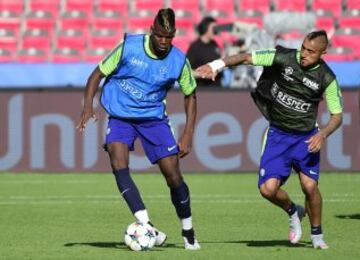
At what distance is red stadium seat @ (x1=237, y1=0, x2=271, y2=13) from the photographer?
81.4 ft

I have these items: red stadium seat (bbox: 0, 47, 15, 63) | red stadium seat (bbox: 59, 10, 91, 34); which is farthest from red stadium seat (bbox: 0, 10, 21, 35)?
red stadium seat (bbox: 59, 10, 91, 34)

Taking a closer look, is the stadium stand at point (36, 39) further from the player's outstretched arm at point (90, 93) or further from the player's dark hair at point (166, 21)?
the player's dark hair at point (166, 21)

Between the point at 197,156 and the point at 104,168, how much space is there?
60.7 inches

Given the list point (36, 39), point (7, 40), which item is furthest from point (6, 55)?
point (36, 39)

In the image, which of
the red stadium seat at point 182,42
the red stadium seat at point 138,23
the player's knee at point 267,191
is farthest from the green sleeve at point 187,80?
the red stadium seat at point 138,23

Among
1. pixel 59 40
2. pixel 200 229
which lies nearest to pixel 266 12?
pixel 59 40

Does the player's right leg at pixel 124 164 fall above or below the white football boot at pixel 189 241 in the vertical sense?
above

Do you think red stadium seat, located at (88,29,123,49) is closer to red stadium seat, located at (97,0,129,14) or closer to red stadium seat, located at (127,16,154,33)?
red stadium seat, located at (127,16,154,33)

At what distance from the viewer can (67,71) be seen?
68.7 ft

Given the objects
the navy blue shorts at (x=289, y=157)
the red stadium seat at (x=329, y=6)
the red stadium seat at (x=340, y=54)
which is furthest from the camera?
the red stadium seat at (x=329, y=6)

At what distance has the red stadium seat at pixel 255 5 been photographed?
24797mm

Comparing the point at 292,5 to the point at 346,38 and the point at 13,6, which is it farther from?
the point at 13,6

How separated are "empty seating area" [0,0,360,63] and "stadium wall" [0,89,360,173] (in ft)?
16.8

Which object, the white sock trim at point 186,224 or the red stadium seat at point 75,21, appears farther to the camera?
the red stadium seat at point 75,21
